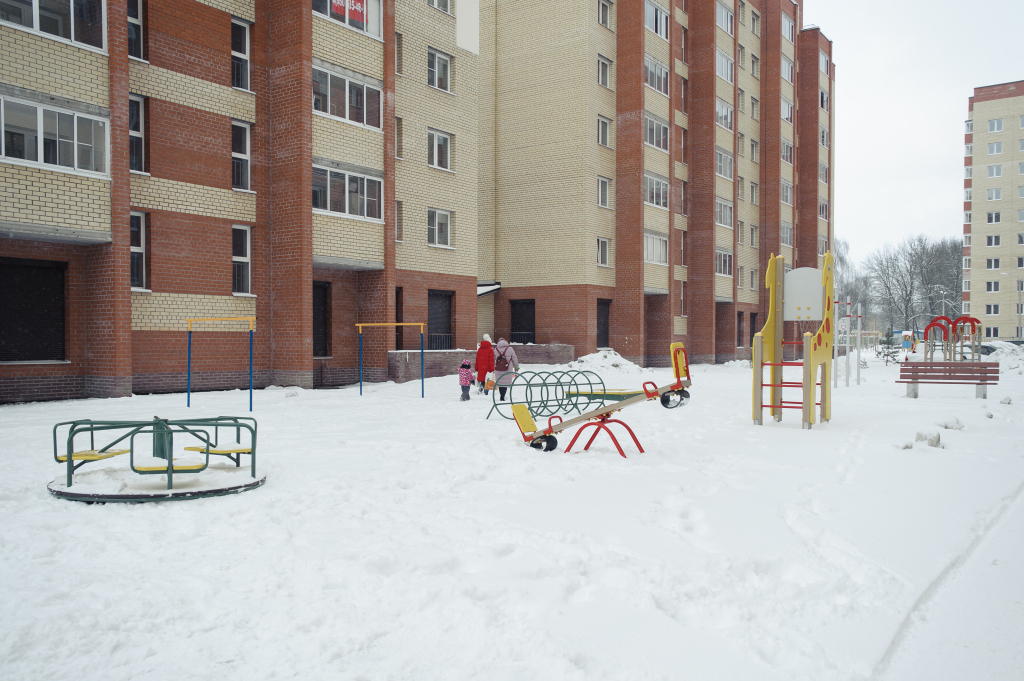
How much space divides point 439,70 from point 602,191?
968 cm

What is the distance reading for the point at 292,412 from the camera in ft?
48.2

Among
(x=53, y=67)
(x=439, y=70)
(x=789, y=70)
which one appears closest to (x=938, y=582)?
(x=53, y=67)

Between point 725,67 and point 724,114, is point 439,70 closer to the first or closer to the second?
point 724,114

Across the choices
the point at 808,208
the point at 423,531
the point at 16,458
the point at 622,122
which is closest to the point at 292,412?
the point at 16,458

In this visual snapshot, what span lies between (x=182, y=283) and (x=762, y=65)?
37739 millimetres

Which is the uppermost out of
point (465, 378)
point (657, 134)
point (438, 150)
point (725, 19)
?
point (725, 19)

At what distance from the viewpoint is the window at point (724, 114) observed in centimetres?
3812

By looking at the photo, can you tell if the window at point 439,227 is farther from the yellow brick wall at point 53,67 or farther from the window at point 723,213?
the window at point 723,213

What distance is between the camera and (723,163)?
128ft

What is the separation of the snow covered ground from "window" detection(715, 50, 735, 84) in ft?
109

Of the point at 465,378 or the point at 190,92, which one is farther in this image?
the point at 190,92

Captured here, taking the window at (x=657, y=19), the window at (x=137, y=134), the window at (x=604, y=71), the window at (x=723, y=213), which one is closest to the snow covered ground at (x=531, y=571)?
the window at (x=137, y=134)

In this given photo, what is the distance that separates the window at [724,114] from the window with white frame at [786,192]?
7631 mm

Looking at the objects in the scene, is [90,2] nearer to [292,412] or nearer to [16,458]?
[292,412]
